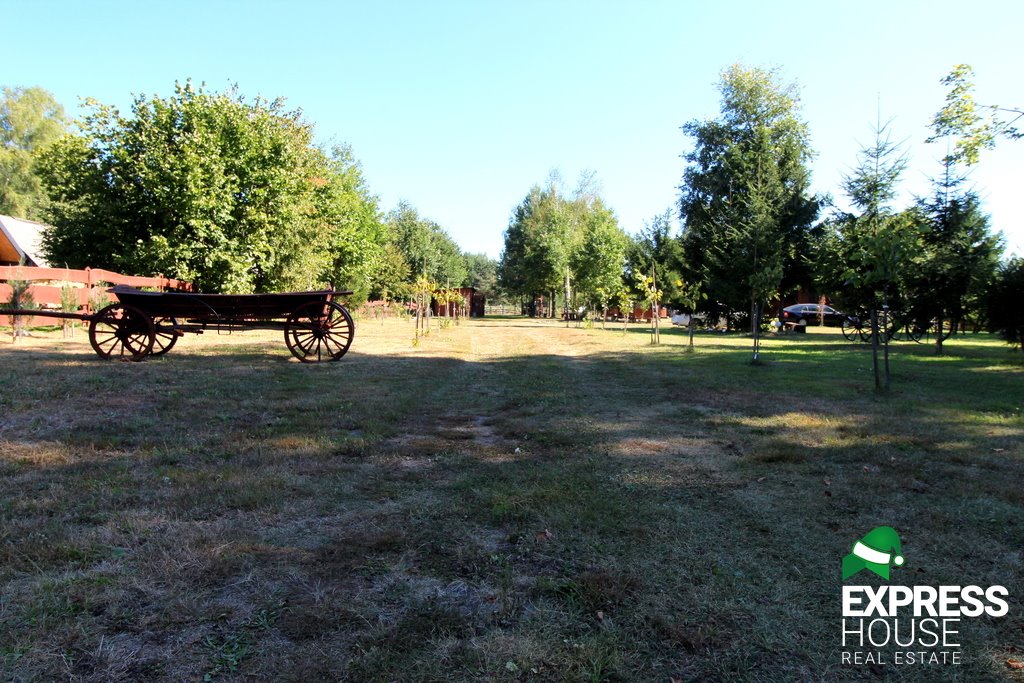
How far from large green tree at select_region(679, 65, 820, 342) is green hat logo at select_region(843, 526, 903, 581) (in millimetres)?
26089

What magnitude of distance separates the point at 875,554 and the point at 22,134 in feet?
171

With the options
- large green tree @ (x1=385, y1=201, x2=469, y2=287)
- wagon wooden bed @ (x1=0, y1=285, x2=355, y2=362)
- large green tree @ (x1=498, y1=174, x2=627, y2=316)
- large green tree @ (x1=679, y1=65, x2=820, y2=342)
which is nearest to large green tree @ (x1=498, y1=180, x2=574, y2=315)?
large green tree @ (x1=498, y1=174, x2=627, y2=316)

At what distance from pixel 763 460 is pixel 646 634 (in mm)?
3240

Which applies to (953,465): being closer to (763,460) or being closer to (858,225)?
(763,460)

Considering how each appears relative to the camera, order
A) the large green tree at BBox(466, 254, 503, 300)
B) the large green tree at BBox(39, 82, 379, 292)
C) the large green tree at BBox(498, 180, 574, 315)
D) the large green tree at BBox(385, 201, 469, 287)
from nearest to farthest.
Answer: the large green tree at BBox(39, 82, 379, 292), the large green tree at BBox(498, 180, 574, 315), the large green tree at BBox(385, 201, 469, 287), the large green tree at BBox(466, 254, 503, 300)

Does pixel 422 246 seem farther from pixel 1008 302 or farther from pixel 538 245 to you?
pixel 1008 302

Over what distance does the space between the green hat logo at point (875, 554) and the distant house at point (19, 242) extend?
30.6 metres

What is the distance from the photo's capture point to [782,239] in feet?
98.2

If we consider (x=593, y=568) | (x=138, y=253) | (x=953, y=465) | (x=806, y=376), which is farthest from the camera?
(x=138, y=253)

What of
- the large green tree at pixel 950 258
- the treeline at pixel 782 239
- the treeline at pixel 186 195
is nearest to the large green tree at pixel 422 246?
the treeline at pixel 782 239

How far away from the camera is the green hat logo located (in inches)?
118

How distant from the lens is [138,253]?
781 inches

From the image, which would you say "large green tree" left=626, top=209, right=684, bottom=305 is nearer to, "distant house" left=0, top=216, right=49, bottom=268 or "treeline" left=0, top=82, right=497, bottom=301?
"treeline" left=0, top=82, right=497, bottom=301

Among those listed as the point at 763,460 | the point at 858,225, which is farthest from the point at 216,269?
the point at 858,225
